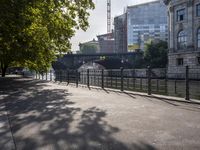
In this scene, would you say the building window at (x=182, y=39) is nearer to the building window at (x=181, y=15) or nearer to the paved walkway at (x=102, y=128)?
the building window at (x=181, y=15)

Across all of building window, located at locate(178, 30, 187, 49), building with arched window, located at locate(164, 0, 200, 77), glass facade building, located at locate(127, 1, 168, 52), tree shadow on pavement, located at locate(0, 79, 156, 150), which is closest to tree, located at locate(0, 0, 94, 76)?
tree shadow on pavement, located at locate(0, 79, 156, 150)

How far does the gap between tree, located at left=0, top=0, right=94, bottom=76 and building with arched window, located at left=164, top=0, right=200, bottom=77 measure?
30.2 metres

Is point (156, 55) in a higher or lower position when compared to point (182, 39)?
lower

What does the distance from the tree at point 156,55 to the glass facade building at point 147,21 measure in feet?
274

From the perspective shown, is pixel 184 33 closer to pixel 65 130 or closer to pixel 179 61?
pixel 179 61

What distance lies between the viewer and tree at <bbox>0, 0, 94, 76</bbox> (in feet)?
55.0

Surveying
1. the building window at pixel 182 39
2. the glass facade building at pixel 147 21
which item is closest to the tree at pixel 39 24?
the building window at pixel 182 39

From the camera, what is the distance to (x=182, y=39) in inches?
2432

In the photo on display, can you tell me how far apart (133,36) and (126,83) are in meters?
153

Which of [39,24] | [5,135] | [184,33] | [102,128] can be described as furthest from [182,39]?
[5,135]

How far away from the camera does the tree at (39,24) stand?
16750 mm

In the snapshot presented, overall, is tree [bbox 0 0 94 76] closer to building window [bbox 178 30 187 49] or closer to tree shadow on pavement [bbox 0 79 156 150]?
tree shadow on pavement [bbox 0 79 156 150]

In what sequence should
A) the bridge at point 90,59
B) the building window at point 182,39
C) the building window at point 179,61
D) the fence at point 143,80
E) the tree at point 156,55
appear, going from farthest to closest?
the bridge at point 90,59
the tree at point 156,55
the building window at point 182,39
the building window at point 179,61
the fence at point 143,80

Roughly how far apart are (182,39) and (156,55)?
1816cm
